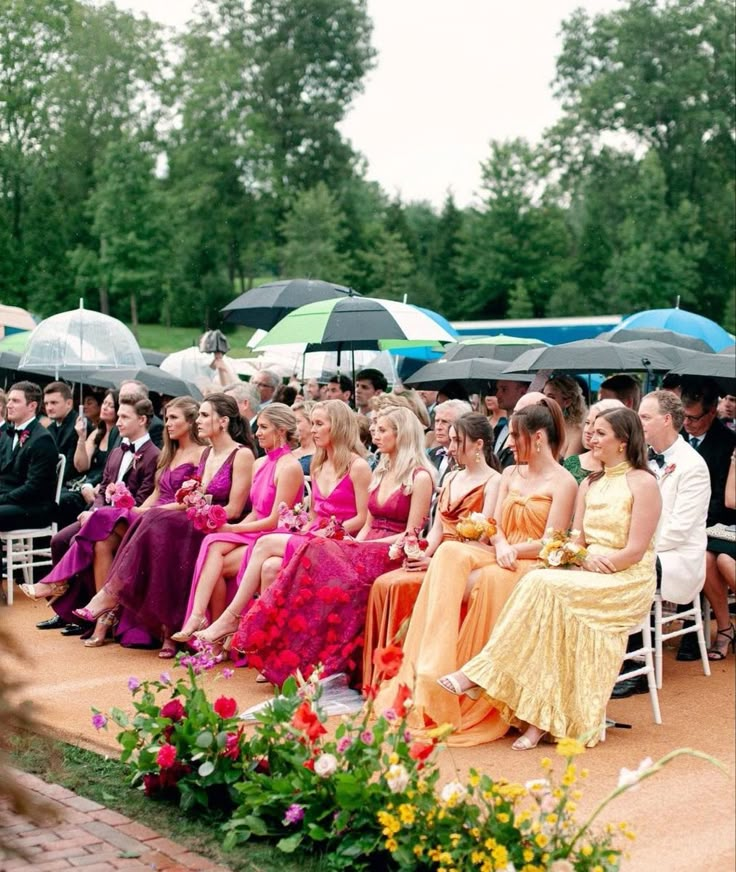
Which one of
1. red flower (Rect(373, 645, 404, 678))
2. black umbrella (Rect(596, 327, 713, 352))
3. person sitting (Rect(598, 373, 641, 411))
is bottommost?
red flower (Rect(373, 645, 404, 678))

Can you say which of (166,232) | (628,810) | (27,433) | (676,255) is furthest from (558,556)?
(676,255)

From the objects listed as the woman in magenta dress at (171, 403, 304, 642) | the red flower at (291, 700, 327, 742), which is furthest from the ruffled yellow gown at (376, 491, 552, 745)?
the woman in magenta dress at (171, 403, 304, 642)

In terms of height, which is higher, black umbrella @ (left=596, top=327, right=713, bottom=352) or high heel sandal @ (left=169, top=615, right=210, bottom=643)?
black umbrella @ (left=596, top=327, right=713, bottom=352)

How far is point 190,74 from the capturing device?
4531 cm

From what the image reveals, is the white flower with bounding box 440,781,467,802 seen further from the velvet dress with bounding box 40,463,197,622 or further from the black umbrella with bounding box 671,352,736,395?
the velvet dress with bounding box 40,463,197,622

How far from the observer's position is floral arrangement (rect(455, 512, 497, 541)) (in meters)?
6.04

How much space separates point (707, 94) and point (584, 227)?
7219 mm

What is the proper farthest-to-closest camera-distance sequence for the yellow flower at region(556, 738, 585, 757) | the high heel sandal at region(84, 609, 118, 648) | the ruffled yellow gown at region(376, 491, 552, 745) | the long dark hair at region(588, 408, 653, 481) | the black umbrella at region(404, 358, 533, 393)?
1. the black umbrella at region(404, 358, 533, 393)
2. the high heel sandal at region(84, 609, 118, 648)
3. the long dark hair at region(588, 408, 653, 481)
4. the ruffled yellow gown at region(376, 491, 552, 745)
5. the yellow flower at region(556, 738, 585, 757)

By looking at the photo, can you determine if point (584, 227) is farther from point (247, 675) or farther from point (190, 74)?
point (247, 675)

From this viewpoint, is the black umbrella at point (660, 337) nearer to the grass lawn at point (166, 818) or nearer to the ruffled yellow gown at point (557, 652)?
the ruffled yellow gown at point (557, 652)

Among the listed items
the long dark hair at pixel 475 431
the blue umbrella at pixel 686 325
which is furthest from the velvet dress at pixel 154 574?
the blue umbrella at pixel 686 325

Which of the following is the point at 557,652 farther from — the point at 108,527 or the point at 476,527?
the point at 108,527

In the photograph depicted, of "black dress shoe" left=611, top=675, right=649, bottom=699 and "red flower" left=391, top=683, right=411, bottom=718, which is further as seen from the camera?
"black dress shoe" left=611, top=675, right=649, bottom=699

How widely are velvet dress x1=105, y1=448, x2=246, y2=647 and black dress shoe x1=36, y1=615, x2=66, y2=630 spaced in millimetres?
623
